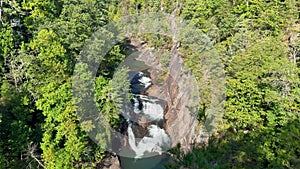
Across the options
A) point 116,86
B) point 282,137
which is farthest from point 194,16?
point 282,137

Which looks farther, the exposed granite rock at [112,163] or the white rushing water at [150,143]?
the white rushing water at [150,143]

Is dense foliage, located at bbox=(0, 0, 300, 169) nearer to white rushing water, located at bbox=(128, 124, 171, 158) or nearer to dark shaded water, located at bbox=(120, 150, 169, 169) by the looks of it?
dark shaded water, located at bbox=(120, 150, 169, 169)

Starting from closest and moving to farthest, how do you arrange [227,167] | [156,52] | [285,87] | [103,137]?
[227,167] < [285,87] < [103,137] < [156,52]

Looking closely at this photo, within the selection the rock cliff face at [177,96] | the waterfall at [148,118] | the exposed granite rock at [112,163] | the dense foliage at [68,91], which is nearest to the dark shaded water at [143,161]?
the waterfall at [148,118]

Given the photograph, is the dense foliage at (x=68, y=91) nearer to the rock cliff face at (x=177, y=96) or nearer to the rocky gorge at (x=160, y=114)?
the rock cliff face at (x=177, y=96)

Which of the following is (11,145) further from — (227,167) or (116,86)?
(227,167)
